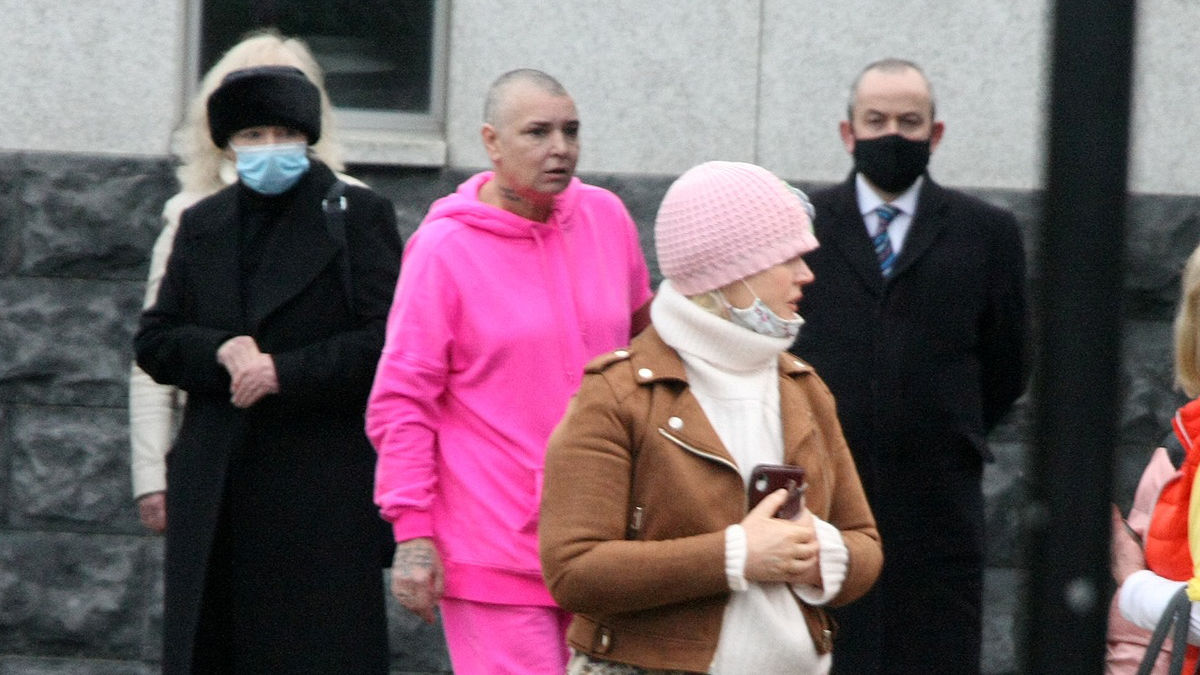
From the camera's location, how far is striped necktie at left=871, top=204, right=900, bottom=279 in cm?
513

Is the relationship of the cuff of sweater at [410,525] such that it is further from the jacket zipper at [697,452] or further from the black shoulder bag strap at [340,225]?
the jacket zipper at [697,452]

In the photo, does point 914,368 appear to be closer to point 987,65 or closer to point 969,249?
point 969,249

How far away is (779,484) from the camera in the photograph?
11.3ft

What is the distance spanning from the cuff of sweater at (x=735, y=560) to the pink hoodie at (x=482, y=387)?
A: 928 mm

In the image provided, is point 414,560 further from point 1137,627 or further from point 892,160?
point 892,160

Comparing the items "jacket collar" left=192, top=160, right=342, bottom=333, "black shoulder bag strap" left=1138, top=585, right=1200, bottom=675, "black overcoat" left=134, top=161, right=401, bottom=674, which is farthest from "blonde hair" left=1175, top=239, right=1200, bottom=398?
"jacket collar" left=192, top=160, right=342, bottom=333

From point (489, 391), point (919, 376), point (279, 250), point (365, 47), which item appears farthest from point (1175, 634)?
point (365, 47)

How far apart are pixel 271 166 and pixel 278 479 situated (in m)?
0.75

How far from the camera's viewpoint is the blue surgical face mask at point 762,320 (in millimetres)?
3518

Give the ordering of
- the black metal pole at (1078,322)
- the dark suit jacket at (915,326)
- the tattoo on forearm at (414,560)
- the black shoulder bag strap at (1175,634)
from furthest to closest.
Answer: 1. the dark suit jacket at (915,326)
2. the tattoo on forearm at (414,560)
3. the black shoulder bag strap at (1175,634)
4. the black metal pole at (1078,322)

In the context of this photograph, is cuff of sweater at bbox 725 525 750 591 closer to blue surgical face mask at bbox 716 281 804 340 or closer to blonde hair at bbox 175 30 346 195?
A: blue surgical face mask at bbox 716 281 804 340

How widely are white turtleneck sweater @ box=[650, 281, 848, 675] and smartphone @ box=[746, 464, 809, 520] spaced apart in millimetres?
33

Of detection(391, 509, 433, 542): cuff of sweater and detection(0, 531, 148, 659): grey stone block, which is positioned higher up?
detection(391, 509, 433, 542): cuff of sweater

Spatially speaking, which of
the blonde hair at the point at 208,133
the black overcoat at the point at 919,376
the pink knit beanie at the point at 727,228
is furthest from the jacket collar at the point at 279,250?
the pink knit beanie at the point at 727,228
